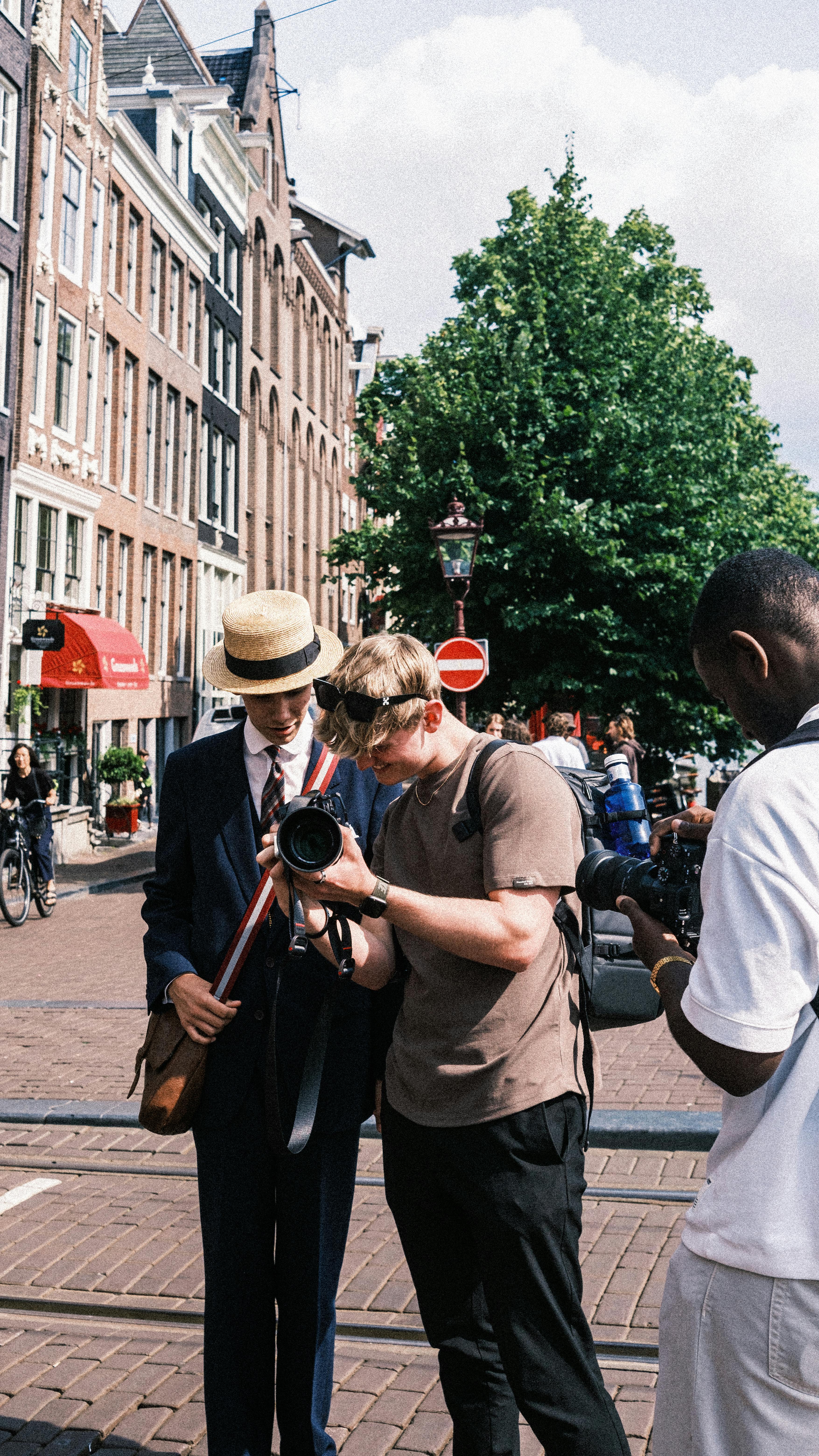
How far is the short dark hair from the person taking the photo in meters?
1.67

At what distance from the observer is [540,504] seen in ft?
70.5

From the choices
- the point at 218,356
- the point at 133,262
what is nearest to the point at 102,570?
the point at 133,262

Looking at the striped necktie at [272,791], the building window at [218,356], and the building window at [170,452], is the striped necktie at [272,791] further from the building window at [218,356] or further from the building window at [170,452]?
the building window at [218,356]

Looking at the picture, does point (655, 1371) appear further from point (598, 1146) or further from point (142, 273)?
point (142, 273)

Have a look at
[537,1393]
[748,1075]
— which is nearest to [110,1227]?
[537,1393]

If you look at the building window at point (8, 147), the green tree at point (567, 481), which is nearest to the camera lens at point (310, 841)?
the green tree at point (567, 481)

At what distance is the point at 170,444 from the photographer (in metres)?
30.9

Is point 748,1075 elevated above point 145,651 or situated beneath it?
situated beneath

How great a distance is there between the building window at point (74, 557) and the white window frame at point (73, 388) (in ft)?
4.72

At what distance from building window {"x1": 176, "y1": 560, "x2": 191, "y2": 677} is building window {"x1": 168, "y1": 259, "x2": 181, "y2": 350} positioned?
4.98m

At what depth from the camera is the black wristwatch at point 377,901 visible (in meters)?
2.17

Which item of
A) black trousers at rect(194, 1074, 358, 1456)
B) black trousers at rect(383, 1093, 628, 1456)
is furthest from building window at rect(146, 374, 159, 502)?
black trousers at rect(383, 1093, 628, 1456)

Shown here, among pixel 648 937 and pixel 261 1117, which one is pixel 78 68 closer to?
pixel 261 1117

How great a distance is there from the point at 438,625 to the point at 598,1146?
18245 mm
